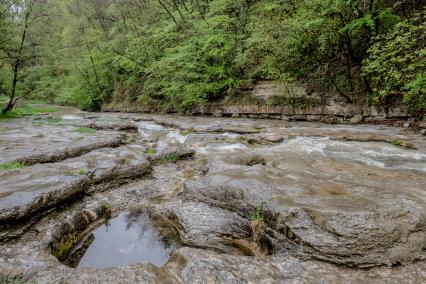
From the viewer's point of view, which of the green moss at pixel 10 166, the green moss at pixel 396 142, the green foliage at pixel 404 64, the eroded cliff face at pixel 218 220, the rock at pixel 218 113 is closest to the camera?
the eroded cliff face at pixel 218 220

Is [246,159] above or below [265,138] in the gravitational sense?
below

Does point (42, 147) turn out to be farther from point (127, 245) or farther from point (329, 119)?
point (329, 119)

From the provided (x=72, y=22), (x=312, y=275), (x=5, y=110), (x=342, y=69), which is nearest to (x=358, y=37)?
(x=342, y=69)

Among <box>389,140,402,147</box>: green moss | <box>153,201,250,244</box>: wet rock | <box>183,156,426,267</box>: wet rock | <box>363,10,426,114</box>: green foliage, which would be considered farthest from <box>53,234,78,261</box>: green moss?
<box>363,10,426,114</box>: green foliage

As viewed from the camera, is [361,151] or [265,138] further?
[265,138]

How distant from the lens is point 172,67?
21.8m

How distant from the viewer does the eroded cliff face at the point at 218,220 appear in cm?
366

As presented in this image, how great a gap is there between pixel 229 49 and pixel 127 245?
16.6 m

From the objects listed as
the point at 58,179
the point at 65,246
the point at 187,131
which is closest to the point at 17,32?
the point at 187,131

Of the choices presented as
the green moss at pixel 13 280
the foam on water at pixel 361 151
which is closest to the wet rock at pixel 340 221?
the foam on water at pixel 361 151

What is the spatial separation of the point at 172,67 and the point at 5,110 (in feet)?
38.3

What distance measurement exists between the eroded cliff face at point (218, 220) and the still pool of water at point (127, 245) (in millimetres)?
22

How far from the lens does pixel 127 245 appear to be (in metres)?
4.92

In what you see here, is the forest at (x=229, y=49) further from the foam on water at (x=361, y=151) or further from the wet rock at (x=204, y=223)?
the wet rock at (x=204, y=223)
